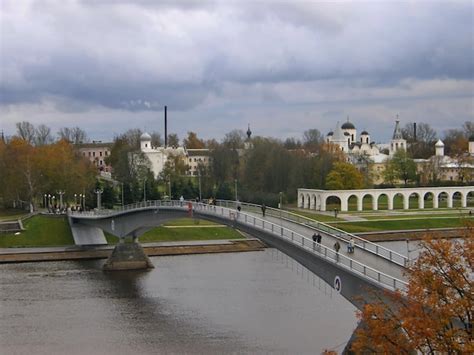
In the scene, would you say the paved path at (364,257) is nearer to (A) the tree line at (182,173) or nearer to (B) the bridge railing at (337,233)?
(B) the bridge railing at (337,233)

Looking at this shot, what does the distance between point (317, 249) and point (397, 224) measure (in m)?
49.0

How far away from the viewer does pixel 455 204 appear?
9631 centimetres

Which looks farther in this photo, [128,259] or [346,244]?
[128,259]

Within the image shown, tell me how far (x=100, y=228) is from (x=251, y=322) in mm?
32626

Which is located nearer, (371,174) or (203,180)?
(203,180)

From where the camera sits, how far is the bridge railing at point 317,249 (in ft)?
80.4

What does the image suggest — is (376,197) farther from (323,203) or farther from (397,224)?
(397,224)

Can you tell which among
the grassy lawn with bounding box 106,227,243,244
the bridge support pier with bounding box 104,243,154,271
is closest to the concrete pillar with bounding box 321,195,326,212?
the grassy lawn with bounding box 106,227,243,244

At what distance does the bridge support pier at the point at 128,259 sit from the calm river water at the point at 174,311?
1.42 m

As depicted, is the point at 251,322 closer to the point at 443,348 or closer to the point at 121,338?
the point at 121,338

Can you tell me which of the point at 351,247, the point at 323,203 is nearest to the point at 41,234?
the point at 323,203

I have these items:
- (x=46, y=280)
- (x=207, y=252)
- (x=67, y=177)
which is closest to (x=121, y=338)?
(x=46, y=280)

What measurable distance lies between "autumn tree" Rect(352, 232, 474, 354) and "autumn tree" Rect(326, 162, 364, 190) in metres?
75.6

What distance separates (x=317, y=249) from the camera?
1182 inches
